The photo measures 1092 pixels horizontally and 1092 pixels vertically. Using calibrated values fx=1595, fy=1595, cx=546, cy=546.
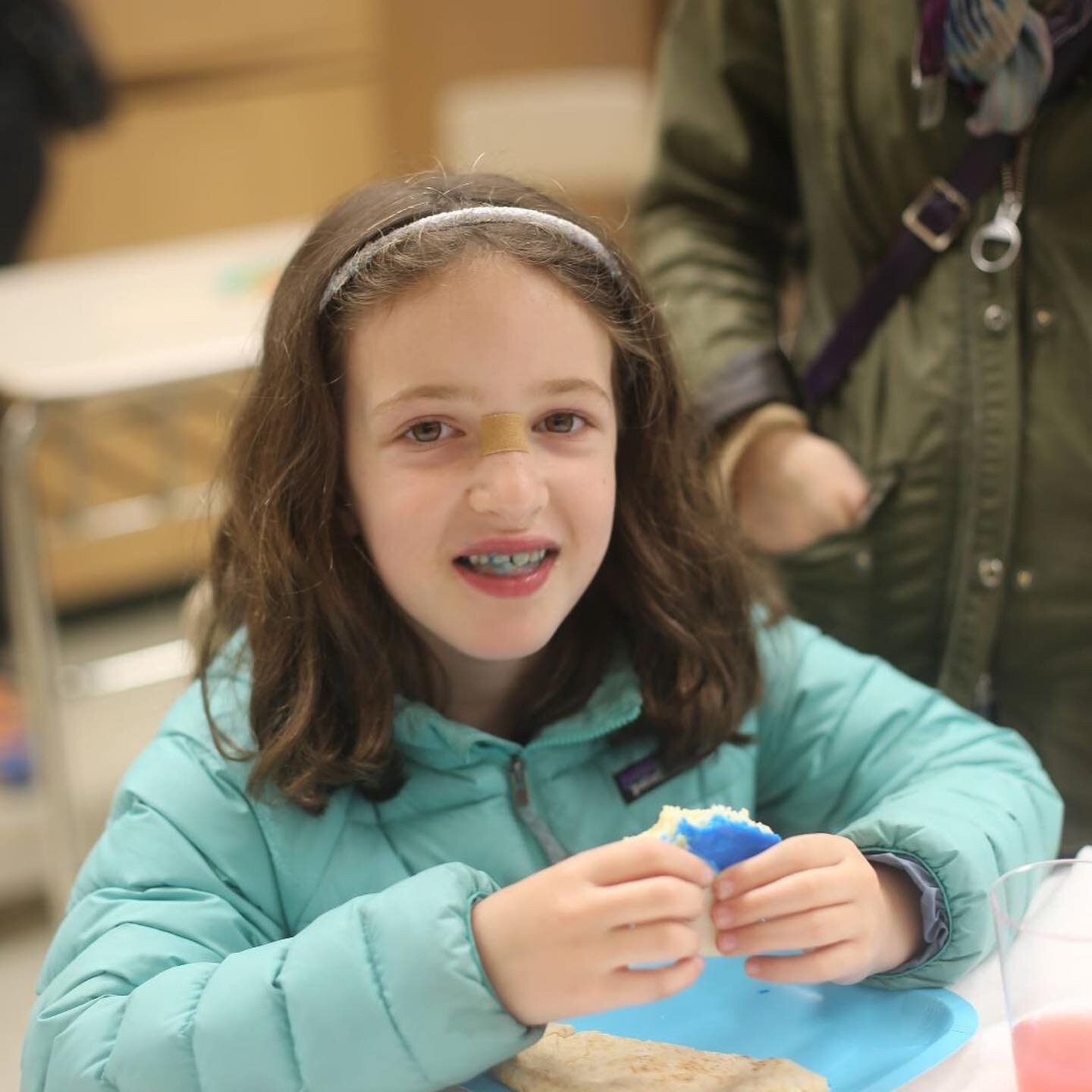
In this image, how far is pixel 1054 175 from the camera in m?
1.24

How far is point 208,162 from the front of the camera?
12.1 feet

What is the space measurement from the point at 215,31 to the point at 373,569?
2.78m

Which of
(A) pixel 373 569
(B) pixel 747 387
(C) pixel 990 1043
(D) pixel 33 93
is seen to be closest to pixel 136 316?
(D) pixel 33 93

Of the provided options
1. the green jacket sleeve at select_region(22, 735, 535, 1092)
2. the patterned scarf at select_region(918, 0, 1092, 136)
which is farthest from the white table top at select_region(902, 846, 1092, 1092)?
the patterned scarf at select_region(918, 0, 1092, 136)

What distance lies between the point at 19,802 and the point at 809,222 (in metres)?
2.11

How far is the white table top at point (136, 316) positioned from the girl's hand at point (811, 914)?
1.19m

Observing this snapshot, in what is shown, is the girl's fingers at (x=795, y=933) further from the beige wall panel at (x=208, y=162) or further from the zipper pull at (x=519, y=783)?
the beige wall panel at (x=208, y=162)

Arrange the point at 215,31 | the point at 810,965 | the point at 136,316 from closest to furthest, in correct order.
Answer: the point at 810,965, the point at 136,316, the point at 215,31

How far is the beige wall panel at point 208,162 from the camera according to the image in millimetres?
3477

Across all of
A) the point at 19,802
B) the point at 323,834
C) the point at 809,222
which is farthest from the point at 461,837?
the point at 19,802

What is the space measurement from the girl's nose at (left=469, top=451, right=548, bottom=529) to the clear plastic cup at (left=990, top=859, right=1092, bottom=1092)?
367 mm

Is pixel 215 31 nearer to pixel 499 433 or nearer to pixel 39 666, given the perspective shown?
pixel 39 666

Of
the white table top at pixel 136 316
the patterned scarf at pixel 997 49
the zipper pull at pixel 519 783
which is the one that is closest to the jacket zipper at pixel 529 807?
the zipper pull at pixel 519 783

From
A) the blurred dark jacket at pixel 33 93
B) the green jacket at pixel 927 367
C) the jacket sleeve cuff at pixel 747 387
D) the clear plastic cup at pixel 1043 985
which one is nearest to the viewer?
the clear plastic cup at pixel 1043 985
